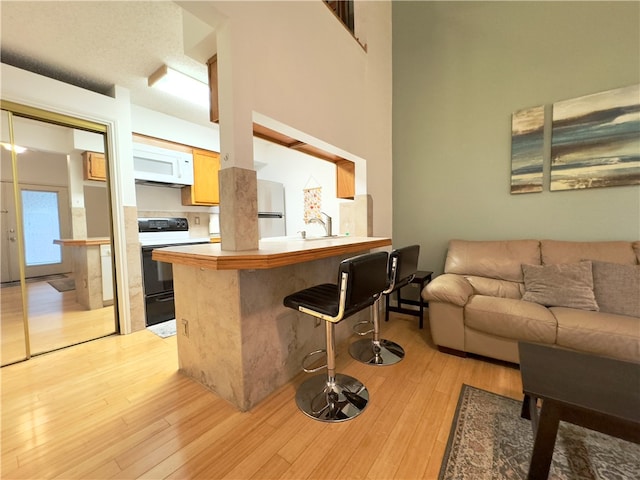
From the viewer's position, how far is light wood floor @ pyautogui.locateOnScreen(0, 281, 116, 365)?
7.40 ft

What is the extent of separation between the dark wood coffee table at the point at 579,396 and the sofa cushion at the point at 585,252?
128cm

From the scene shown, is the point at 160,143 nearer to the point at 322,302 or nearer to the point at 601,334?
the point at 322,302

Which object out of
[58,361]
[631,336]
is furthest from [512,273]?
[58,361]

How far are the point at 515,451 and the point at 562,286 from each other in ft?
4.49

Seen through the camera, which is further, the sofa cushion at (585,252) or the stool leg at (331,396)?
the sofa cushion at (585,252)

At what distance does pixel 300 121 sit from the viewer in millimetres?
1895

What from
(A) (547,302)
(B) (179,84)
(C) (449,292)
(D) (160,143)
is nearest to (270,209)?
(D) (160,143)

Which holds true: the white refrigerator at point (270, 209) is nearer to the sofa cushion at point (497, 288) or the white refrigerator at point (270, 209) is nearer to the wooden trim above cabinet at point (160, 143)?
the wooden trim above cabinet at point (160, 143)

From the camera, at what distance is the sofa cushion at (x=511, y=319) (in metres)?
1.75

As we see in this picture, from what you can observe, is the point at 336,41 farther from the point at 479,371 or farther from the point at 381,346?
the point at 479,371

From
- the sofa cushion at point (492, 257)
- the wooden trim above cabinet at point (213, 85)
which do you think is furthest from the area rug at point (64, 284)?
the sofa cushion at point (492, 257)

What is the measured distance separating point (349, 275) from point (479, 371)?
140 centimetres

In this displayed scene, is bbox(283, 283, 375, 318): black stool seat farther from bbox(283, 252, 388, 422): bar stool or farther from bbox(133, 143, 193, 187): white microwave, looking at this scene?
bbox(133, 143, 193, 187): white microwave

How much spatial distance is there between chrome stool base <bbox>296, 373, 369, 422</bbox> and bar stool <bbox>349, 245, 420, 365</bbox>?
36 cm
